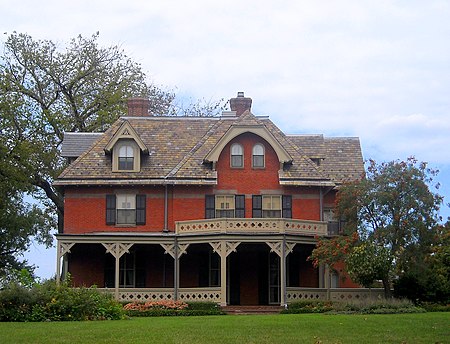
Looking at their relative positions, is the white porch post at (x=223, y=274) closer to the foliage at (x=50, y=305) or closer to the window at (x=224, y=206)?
the window at (x=224, y=206)

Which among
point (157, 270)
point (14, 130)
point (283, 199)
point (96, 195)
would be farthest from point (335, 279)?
point (14, 130)

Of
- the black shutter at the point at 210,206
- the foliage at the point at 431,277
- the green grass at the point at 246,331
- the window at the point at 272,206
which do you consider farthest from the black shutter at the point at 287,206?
the green grass at the point at 246,331

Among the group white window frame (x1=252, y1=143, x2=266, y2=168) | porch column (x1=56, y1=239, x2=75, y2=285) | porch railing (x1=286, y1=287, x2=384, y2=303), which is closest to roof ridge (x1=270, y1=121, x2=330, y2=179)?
white window frame (x1=252, y1=143, x2=266, y2=168)

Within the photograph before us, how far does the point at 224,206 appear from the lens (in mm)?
46219

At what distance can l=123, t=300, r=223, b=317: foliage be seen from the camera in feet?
127

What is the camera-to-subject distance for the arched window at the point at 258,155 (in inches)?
1820

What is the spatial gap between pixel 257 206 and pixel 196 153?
4.26m

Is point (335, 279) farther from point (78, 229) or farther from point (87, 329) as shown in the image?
point (87, 329)

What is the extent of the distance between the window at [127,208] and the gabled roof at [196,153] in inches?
38.0

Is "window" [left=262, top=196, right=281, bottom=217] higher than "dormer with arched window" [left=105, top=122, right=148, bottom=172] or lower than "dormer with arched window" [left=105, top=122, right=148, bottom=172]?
lower

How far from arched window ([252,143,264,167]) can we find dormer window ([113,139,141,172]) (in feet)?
19.5

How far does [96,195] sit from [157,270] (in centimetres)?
499

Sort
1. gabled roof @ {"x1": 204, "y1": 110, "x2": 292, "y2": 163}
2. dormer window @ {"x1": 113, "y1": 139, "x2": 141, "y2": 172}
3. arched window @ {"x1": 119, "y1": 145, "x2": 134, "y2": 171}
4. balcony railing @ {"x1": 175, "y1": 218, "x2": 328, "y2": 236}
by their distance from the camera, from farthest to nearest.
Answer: arched window @ {"x1": 119, "y1": 145, "x2": 134, "y2": 171} → dormer window @ {"x1": 113, "y1": 139, "x2": 141, "y2": 172} → gabled roof @ {"x1": 204, "y1": 110, "x2": 292, "y2": 163} → balcony railing @ {"x1": 175, "y1": 218, "x2": 328, "y2": 236}

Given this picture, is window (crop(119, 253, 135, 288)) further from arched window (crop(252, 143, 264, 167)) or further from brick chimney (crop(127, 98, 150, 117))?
brick chimney (crop(127, 98, 150, 117))
